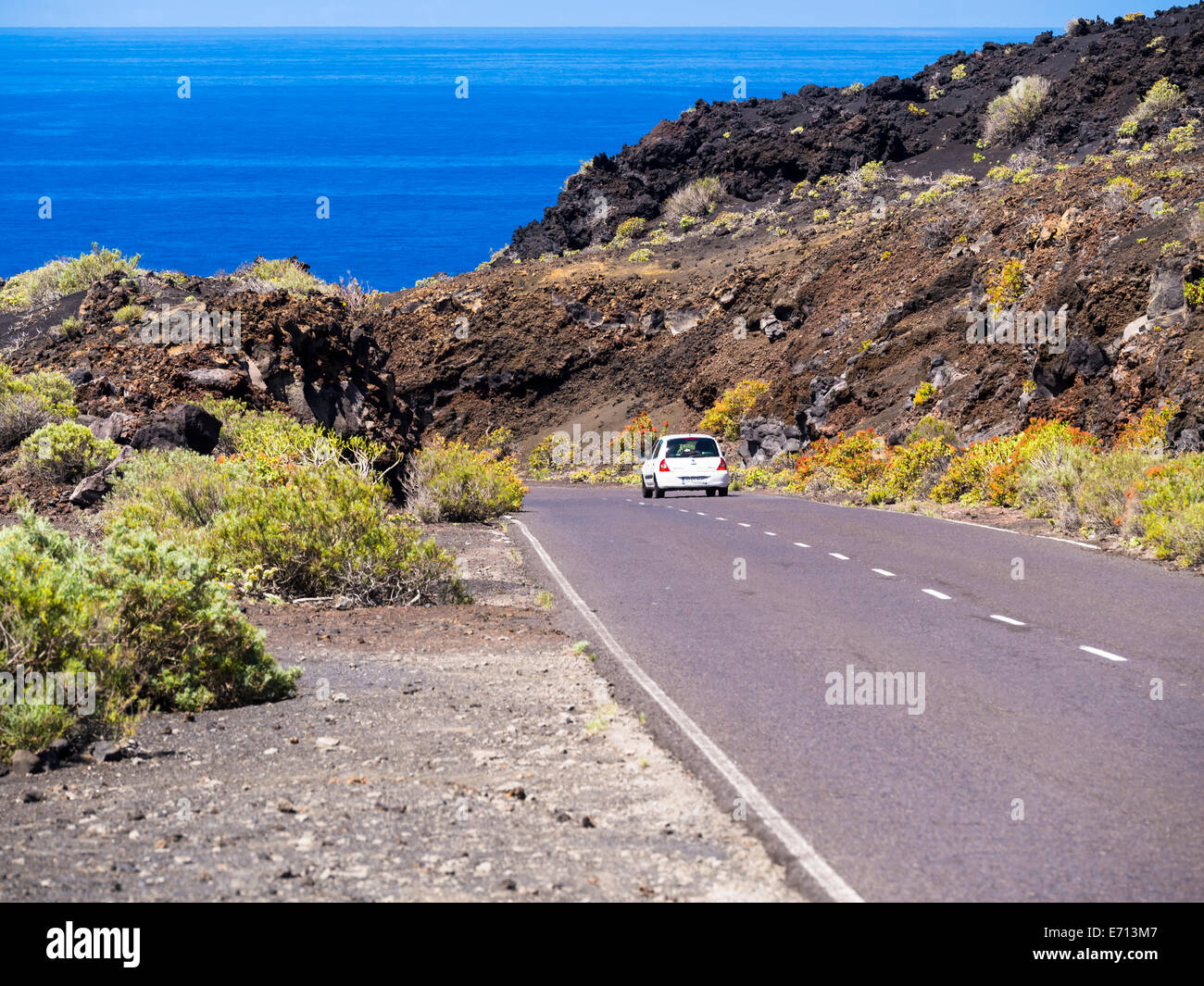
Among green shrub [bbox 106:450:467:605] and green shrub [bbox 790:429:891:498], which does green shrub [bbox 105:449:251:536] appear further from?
green shrub [bbox 790:429:891:498]

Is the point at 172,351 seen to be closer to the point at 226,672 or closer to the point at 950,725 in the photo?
the point at 226,672

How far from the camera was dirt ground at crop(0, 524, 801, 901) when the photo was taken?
477 cm

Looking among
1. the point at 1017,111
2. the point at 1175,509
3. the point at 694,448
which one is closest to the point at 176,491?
the point at 1175,509

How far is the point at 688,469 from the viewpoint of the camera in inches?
1120

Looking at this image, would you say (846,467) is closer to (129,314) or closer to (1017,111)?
(129,314)

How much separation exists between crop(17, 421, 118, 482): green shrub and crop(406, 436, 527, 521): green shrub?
5.09m

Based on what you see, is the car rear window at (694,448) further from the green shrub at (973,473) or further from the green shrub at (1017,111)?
the green shrub at (1017,111)

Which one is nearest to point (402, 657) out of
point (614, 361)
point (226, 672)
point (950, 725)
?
point (226, 672)

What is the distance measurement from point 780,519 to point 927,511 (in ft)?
9.71

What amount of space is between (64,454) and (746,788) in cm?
1491

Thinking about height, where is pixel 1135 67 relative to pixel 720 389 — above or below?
above

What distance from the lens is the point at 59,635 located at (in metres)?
7.18

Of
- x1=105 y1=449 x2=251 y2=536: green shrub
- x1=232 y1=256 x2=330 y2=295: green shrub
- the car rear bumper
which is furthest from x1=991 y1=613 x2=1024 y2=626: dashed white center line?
x1=232 y1=256 x2=330 y2=295: green shrub

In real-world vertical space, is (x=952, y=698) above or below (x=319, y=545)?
below
